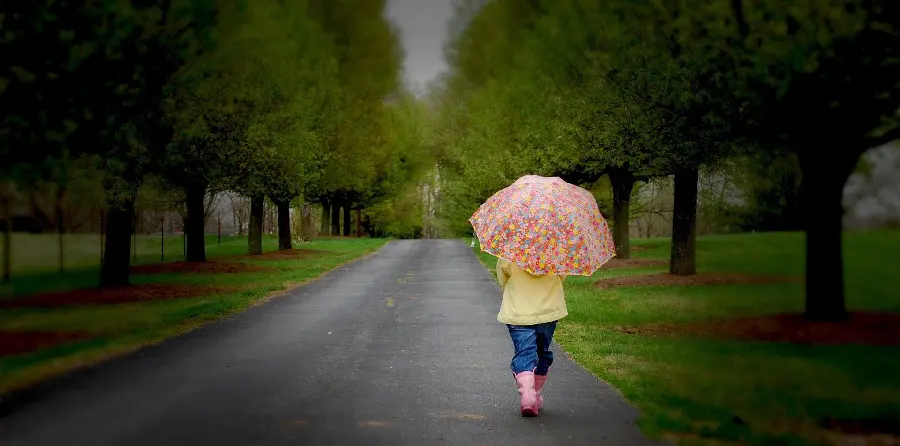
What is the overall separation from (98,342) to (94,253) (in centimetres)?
2724

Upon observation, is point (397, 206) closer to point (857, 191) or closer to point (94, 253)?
point (94, 253)

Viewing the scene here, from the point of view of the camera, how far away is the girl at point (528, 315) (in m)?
6.78

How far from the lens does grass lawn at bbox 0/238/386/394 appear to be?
10.2m

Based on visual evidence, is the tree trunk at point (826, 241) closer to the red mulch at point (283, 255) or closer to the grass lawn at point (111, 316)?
the grass lawn at point (111, 316)

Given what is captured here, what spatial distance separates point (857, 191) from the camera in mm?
32469

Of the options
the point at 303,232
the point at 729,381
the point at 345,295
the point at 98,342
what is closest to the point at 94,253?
the point at 303,232

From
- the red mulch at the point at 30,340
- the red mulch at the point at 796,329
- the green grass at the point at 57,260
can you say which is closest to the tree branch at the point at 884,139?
the red mulch at the point at 796,329

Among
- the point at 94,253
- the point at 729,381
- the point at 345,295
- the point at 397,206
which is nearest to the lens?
the point at 729,381

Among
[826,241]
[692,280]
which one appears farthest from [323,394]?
[692,280]

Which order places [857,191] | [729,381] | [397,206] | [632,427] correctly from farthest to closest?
[397,206] < [857,191] < [729,381] < [632,427]

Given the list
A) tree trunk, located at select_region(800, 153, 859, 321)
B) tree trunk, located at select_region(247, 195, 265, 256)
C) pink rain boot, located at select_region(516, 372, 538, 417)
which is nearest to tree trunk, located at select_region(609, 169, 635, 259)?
tree trunk, located at select_region(247, 195, 265, 256)

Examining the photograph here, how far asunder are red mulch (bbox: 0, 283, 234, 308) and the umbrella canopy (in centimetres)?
1297

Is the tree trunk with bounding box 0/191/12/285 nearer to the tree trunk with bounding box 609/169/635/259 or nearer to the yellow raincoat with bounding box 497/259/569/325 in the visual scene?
the yellow raincoat with bounding box 497/259/569/325

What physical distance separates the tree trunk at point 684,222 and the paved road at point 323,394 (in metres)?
9.50
